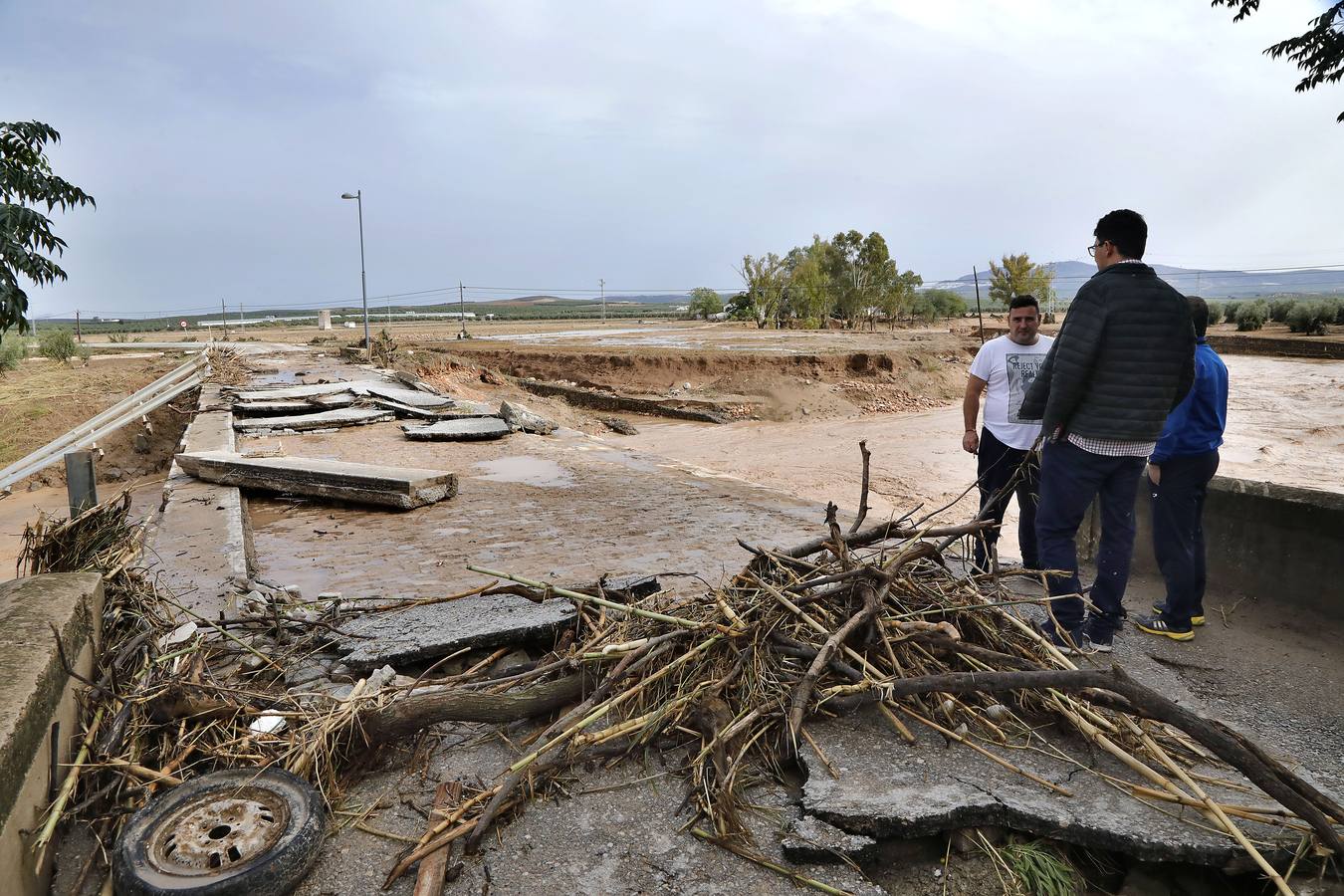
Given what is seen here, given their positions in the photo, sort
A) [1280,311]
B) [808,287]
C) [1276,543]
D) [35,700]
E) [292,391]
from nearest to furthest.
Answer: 1. [35,700]
2. [1276,543]
3. [292,391]
4. [1280,311]
5. [808,287]

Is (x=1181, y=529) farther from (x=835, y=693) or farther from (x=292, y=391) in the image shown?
(x=292, y=391)

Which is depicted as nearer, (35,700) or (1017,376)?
A: (35,700)

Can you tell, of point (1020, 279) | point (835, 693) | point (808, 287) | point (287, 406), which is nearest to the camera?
point (835, 693)

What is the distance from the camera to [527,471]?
8.81 meters

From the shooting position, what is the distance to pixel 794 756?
2.76 m

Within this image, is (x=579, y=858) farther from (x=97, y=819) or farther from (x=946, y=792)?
(x=97, y=819)

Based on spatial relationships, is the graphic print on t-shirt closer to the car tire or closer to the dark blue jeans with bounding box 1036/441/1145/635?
the dark blue jeans with bounding box 1036/441/1145/635

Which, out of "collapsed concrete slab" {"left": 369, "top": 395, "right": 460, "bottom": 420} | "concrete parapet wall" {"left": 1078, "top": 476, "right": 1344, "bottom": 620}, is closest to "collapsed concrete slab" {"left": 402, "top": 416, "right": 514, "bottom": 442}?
"collapsed concrete slab" {"left": 369, "top": 395, "right": 460, "bottom": 420}

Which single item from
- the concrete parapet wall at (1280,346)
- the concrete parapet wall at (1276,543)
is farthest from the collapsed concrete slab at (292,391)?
the concrete parapet wall at (1280,346)

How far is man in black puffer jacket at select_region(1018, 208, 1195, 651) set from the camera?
11.7 ft

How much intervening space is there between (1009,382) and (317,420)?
9479mm

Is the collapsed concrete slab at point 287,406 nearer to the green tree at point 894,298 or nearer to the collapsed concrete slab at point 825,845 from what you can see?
the collapsed concrete slab at point 825,845

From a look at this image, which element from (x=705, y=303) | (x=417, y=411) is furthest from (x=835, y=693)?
(x=705, y=303)

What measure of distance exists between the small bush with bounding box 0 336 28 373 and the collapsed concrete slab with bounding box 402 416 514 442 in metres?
19.9
